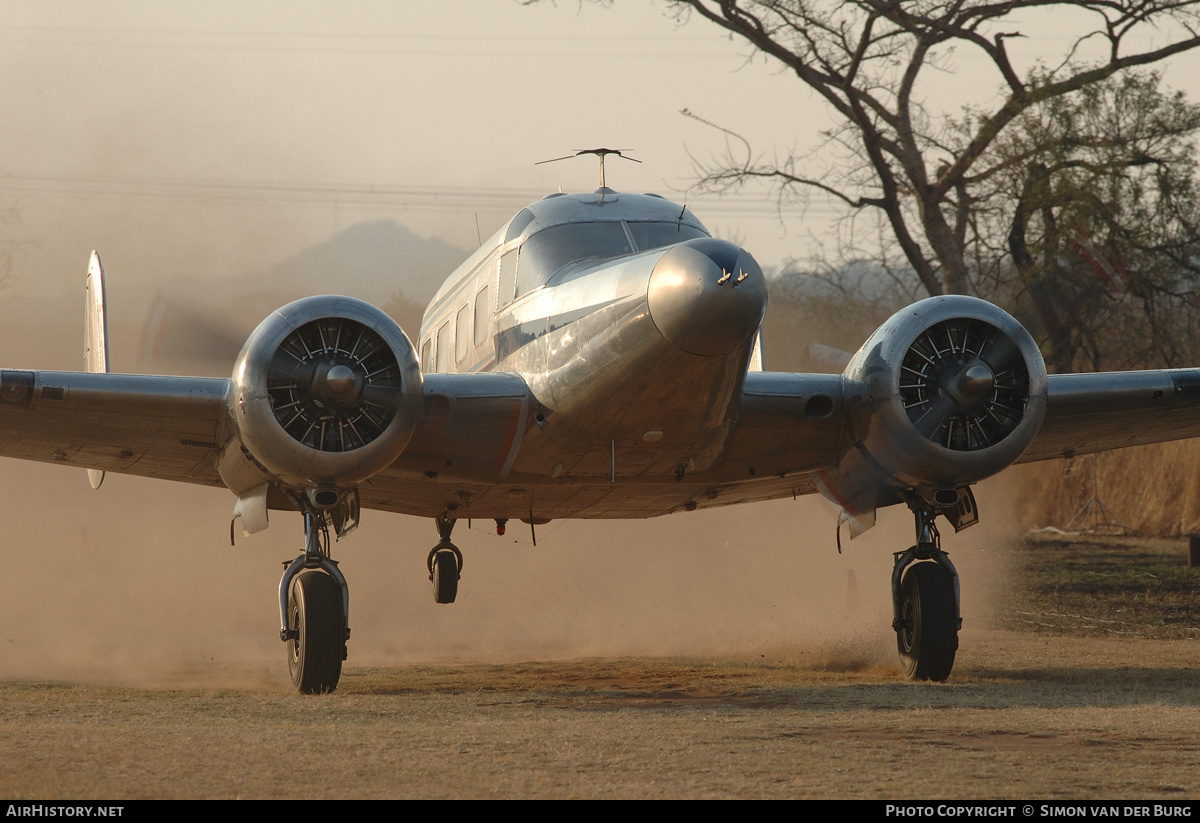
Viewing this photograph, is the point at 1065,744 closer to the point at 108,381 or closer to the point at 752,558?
the point at 108,381

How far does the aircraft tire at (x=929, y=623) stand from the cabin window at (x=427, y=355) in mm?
6064

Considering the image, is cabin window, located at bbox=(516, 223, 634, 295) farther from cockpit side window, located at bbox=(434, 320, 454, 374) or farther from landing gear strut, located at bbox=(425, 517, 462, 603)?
landing gear strut, located at bbox=(425, 517, 462, 603)

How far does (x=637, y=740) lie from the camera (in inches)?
305

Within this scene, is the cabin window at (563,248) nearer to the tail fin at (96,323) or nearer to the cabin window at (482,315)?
the cabin window at (482,315)

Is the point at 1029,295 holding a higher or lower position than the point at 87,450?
higher

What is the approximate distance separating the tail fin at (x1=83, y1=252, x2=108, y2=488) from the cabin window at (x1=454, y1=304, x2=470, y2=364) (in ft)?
14.4

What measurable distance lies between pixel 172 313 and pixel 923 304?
6885mm

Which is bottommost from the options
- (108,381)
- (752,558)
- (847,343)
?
(752,558)

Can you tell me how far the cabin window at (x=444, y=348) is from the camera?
14156mm

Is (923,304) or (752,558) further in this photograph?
(752,558)

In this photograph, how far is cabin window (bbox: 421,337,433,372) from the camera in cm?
1505

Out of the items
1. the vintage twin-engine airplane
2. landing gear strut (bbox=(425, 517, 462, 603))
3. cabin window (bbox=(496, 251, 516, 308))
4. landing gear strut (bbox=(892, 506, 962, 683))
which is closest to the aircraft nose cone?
the vintage twin-engine airplane
